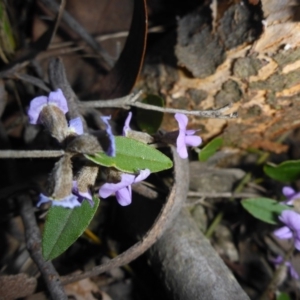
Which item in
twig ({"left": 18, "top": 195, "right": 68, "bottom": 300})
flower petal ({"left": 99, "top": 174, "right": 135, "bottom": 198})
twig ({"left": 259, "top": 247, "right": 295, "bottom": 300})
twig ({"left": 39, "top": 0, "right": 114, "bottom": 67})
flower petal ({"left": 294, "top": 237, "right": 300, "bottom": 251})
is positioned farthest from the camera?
twig ({"left": 39, "top": 0, "right": 114, "bottom": 67})

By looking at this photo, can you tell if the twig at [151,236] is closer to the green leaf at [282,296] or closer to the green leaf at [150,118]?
the green leaf at [150,118]

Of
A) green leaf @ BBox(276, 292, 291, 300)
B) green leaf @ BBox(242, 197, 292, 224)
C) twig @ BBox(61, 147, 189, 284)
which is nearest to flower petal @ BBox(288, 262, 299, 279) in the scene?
green leaf @ BBox(276, 292, 291, 300)

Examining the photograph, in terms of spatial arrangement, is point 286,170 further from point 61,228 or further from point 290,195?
point 61,228

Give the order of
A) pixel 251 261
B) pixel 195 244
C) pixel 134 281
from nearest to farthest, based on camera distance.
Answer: pixel 195 244
pixel 134 281
pixel 251 261

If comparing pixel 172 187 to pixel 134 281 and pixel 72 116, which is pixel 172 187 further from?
pixel 134 281

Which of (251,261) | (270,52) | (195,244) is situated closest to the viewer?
(270,52)

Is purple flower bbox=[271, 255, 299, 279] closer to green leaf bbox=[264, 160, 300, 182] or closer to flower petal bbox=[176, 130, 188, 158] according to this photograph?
green leaf bbox=[264, 160, 300, 182]

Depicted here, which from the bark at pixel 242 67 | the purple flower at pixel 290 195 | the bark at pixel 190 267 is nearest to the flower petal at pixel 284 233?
the purple flower at pixel 290 195

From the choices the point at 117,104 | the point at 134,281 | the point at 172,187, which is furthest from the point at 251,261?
the point at 117,104
